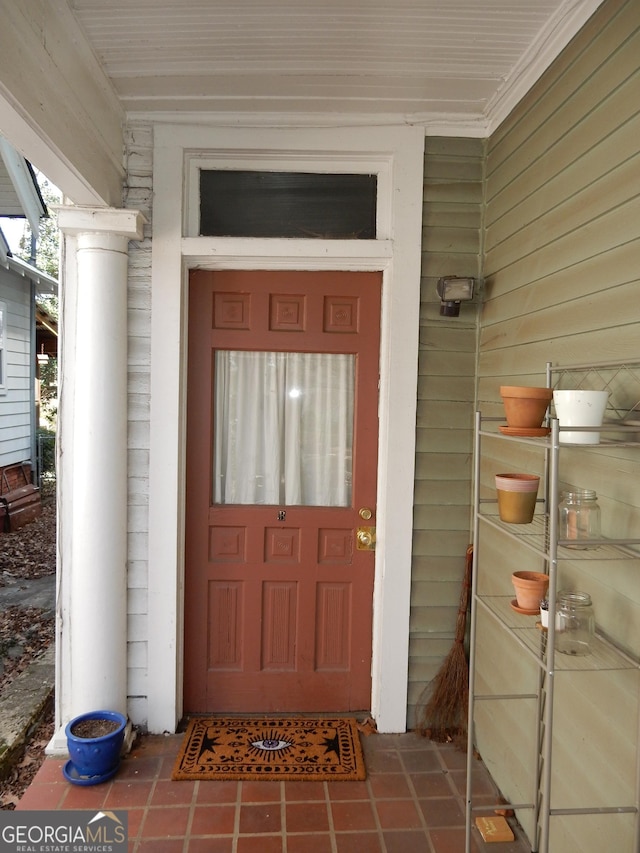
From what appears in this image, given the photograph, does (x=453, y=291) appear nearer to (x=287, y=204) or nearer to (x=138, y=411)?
(x=287, y=204)

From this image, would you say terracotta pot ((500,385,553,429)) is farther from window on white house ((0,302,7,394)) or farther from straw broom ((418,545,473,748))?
window on white house ((0,302,7,394))

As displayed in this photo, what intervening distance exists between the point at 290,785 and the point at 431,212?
254 centimetres

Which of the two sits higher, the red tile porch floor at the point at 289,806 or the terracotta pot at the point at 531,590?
the terracotta pot at the point at 531,590

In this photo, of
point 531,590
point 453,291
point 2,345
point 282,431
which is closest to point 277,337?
point 282,431

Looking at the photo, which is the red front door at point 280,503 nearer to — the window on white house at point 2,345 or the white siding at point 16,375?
the white siding at point 16,375

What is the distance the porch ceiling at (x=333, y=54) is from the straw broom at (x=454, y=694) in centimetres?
200

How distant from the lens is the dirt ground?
104 inches

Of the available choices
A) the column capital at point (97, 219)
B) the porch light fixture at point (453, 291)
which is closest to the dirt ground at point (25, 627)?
the column capital at point (97, 219)

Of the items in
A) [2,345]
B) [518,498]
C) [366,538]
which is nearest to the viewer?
[518,498]

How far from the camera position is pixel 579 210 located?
6.16 ft

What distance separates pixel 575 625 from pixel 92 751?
193 cm

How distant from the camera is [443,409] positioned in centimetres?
279

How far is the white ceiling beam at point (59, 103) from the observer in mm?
1608

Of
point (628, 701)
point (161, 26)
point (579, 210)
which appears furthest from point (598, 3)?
point (628, 701)
